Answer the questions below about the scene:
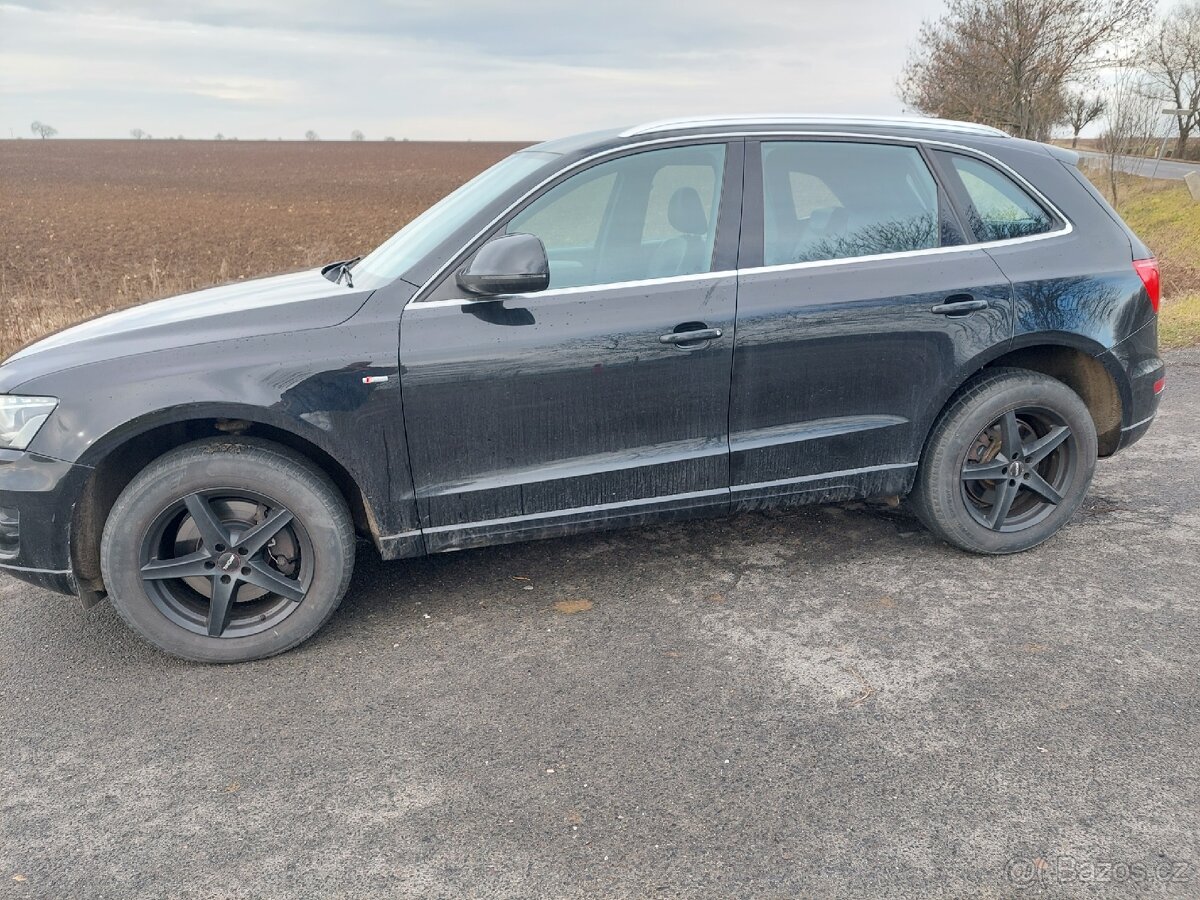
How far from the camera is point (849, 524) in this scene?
473cm

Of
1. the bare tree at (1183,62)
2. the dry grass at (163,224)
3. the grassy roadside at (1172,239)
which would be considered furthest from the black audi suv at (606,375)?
the bare tree at (1183,62)

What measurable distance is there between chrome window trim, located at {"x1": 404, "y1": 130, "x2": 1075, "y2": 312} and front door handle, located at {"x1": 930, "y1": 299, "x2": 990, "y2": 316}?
0.23 m

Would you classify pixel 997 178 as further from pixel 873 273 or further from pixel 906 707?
pixel 906 707

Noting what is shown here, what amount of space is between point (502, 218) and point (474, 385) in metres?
0.65

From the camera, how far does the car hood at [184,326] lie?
11.2ft

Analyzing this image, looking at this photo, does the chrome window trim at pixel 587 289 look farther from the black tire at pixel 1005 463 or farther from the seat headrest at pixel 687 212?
the black tire at pixel 1005 463

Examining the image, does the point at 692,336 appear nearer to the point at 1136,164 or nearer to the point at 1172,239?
the point at 1172,239

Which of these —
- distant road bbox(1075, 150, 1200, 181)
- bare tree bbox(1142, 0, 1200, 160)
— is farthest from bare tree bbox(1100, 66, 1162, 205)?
bare tree bbox(1142, 0, 1200, 160)

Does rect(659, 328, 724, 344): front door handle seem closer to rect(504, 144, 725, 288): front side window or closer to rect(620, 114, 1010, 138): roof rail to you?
rect(504, 144, 725, 288): front side window

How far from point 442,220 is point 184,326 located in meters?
1.10

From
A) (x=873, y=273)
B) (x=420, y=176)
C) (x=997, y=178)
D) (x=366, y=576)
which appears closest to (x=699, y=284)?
(x=873, y=273)

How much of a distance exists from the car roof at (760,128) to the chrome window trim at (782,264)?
0.8 inches

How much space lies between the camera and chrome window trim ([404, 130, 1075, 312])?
359 centimetres

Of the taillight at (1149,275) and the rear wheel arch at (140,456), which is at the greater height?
the taillight at (1149,275)
